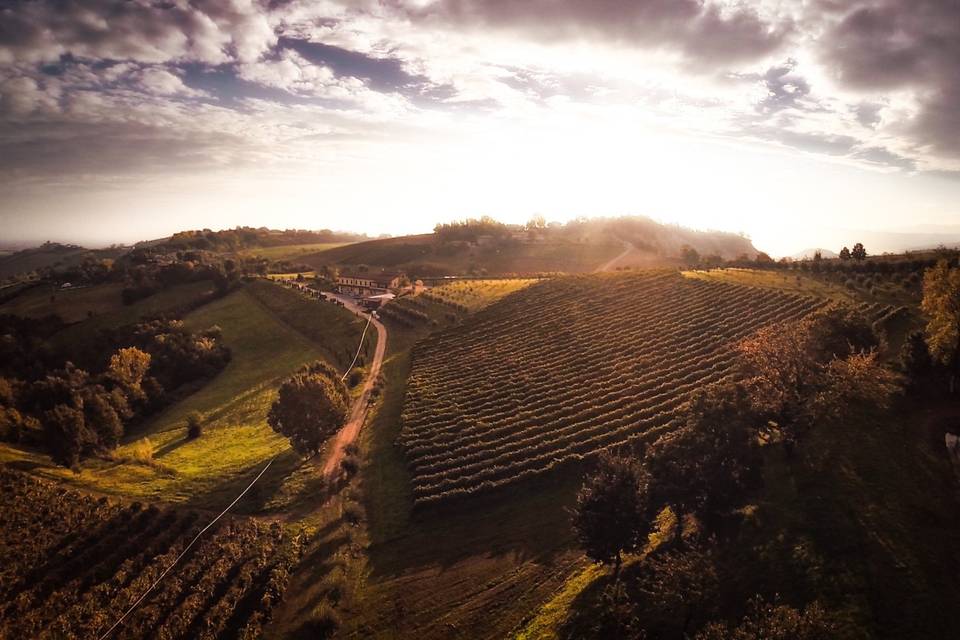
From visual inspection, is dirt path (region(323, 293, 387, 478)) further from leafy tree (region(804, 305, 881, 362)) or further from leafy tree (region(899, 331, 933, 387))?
leafy tree (region(899, 331, 933, 387))

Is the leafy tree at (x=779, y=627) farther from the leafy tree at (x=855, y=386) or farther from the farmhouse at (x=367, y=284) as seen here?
the farmhouse at (x=367, y=284)

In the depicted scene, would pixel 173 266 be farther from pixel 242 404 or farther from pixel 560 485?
pixel 560 485

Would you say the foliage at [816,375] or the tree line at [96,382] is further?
the tree line at [96,382]

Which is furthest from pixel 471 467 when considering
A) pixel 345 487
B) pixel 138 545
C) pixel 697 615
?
pixel 138 545

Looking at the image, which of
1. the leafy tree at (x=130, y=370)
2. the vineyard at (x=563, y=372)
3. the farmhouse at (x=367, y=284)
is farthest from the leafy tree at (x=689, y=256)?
the leafy tree at (x=130, y=370)

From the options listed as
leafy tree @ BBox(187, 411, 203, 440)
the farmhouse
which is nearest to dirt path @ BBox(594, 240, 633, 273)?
the farmhouse

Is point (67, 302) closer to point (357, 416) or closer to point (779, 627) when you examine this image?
point (357, 416)

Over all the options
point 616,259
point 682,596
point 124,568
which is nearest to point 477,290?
point 616,259
